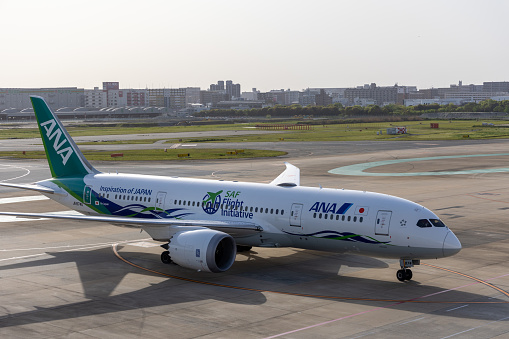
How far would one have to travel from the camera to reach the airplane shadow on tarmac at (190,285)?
2653 cm

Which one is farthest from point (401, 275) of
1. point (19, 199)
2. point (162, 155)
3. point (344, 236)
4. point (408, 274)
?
point (162, 155)

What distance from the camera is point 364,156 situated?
3925 inches

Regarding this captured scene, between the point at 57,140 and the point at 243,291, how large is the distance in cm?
1808

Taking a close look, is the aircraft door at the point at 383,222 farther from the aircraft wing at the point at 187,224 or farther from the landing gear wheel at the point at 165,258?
the landing gear wheel at the point at 165,258

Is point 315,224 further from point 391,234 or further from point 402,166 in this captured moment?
point 402,166

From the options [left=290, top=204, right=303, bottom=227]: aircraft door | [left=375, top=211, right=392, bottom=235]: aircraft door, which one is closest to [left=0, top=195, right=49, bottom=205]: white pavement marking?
[left=290, top=204, right=303, bottom=227]: aircraft door

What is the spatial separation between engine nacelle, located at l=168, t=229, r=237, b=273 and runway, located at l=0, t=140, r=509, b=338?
98cm

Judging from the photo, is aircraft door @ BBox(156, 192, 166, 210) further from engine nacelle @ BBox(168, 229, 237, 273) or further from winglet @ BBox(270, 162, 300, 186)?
winglet @ BBox(270, 162, 300, 186)

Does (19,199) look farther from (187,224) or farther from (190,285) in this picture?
(190,285)

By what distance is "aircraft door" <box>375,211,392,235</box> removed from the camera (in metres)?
30.2

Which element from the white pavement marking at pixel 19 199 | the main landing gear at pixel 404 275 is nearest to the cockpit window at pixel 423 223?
the main landing gear at pixel 404 275

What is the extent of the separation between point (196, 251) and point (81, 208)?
12842 mm

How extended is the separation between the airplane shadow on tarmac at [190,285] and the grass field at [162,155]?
59664 millimetres

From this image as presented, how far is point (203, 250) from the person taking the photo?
98.7ft
